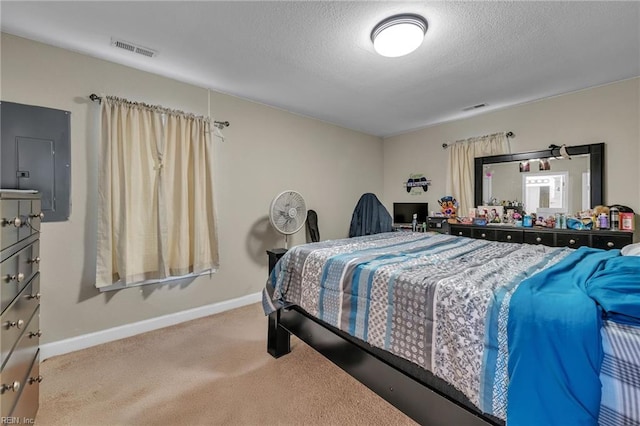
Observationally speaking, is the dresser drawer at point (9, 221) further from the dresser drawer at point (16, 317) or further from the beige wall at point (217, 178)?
the beige wall at point (217, 178)

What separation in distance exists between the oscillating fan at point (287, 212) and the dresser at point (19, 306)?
5.77 feet

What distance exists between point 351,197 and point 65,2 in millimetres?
3613

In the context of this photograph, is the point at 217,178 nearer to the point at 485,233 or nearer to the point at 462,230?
the point at 462,230

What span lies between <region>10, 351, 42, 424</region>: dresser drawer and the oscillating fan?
190 cm

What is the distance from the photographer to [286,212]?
2.94 m

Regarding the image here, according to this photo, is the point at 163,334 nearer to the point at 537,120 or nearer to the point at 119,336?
the point at 119,336

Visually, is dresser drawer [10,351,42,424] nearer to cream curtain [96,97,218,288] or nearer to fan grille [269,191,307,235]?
cream curtain [96,97,218,288]

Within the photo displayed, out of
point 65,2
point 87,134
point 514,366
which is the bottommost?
point 514,366

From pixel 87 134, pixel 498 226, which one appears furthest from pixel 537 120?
pixel 87 134

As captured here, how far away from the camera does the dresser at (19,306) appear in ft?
3.29

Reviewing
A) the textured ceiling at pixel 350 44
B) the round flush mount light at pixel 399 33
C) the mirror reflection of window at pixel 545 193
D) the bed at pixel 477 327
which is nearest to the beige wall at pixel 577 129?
the textured ceiling at pixel 350 44

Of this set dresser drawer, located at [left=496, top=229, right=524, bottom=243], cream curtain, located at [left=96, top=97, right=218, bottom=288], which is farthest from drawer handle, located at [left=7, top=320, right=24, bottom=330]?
dresser drawer, located at [left=496, top=229, right=524, bottom=243]

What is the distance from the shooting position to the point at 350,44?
2072mm

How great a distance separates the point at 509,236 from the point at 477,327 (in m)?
2.78
